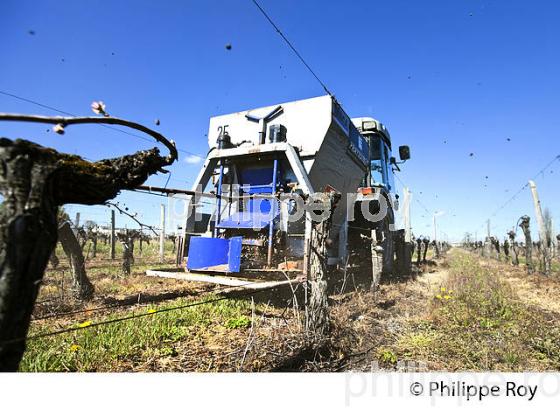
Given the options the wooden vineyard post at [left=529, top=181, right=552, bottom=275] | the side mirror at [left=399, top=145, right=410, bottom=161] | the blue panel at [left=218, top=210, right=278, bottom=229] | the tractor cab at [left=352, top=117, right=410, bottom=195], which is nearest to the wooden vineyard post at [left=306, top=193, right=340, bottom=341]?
the blue panel at [left=218, top=210, right=278, bottom=229]

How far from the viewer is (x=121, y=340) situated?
3.72 m

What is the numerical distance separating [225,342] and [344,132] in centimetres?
511

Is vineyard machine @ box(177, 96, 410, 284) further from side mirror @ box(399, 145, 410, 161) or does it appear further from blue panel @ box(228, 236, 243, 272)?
side mirror @ box(399, 145, 410, 161)

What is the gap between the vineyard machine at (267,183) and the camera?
555 centimetres

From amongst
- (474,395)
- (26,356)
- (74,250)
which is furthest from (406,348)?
(74,250)

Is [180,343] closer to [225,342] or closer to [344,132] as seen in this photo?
[225,342]

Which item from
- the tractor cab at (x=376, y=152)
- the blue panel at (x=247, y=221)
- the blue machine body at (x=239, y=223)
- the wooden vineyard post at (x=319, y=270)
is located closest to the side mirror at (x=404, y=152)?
the tractor cab at (x=376, y=152)

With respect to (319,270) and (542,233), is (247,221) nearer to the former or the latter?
(319,270)

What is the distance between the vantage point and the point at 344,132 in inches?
278

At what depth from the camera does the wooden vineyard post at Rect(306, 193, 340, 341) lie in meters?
3.88

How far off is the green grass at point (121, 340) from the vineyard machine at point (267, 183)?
0.79 metres
